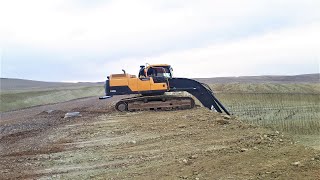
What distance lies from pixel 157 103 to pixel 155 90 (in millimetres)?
643

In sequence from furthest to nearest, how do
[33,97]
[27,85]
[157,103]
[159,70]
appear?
[27,85] < [33,97] < [159,70] < [157,103]

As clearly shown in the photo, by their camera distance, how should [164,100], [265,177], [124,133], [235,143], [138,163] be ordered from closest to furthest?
1. [265,177]
2. [138,163]
3. [235,143]
4. [124,133]
5. [164,100]

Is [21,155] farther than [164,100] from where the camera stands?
No

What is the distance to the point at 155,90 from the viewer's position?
1864 cm

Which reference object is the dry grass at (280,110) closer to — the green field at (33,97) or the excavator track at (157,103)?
the excavator track at (157,103)

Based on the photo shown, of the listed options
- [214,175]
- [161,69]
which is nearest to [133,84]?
[161,69]

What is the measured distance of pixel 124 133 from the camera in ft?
38.9

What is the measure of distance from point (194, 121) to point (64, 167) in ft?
18.1

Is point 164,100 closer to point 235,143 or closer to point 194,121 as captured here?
point 194,121

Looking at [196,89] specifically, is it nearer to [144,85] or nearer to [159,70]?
[159,70]

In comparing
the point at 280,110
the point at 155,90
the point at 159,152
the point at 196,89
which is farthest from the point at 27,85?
the point at 159,152

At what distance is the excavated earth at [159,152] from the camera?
270 inches

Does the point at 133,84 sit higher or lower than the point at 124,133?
higher

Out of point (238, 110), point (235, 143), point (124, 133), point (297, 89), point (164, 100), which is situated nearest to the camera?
point (235, 143)
